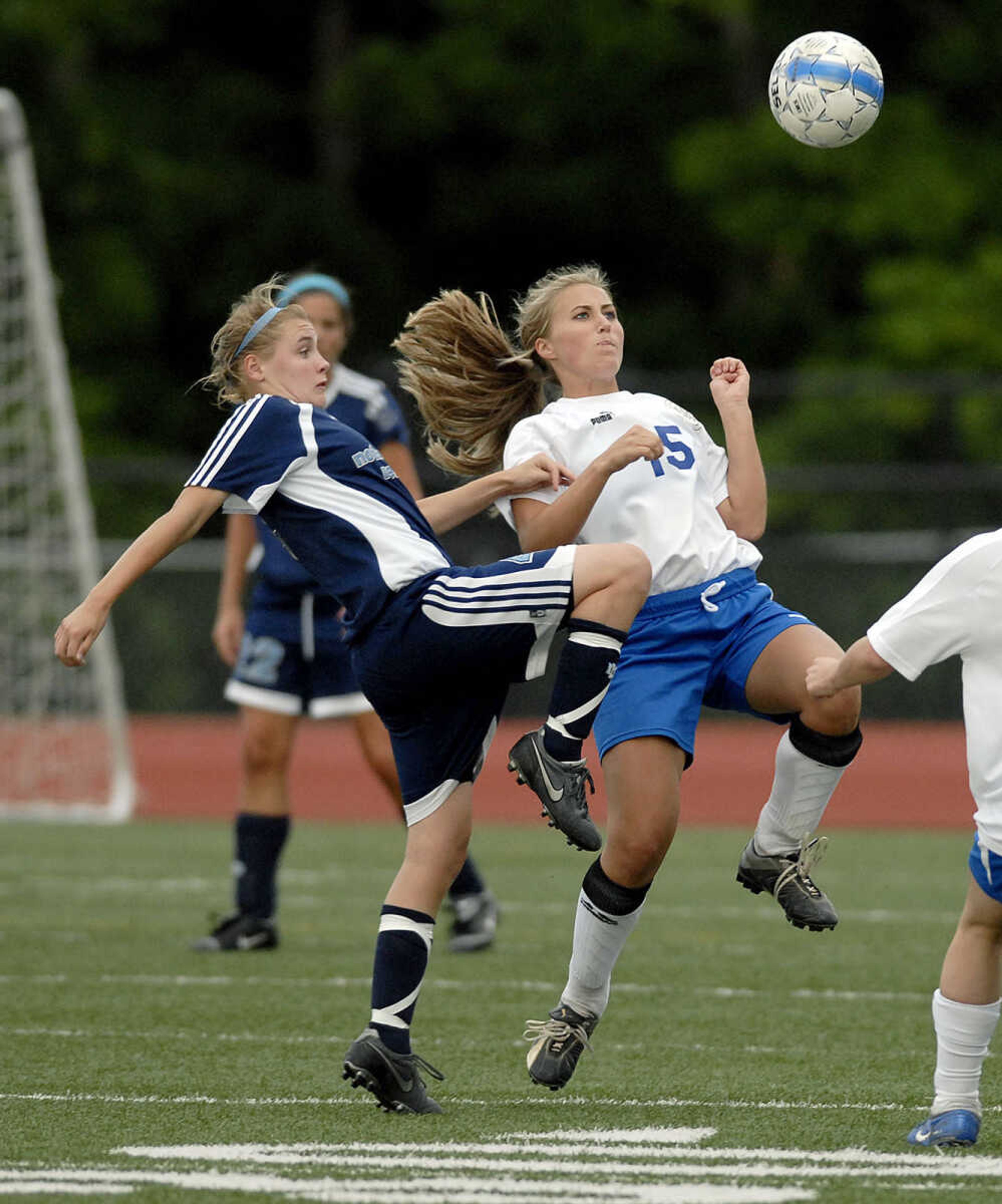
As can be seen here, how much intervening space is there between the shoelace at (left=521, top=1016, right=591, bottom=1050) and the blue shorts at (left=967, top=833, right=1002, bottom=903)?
117 cm

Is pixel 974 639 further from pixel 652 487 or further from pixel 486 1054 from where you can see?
pixel 486 1054

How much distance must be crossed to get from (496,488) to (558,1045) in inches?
50.3

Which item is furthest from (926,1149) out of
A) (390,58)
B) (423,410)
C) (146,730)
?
(390,58)

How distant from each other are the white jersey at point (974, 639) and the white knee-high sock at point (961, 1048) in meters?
0.34

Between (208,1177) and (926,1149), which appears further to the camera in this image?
(926,1149)

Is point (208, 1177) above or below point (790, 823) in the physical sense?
below

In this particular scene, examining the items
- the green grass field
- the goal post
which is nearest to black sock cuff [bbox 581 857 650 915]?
the green grass field

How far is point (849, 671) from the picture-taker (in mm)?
4453

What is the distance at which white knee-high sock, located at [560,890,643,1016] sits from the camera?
17.1 feet

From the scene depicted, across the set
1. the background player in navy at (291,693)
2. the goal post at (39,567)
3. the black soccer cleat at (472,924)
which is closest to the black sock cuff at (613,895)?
the background player in navy at (291,693)

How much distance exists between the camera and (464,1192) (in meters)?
3.82

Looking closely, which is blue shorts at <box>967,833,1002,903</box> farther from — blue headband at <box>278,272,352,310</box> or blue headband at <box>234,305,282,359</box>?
blue headband at <box>278,272,352,310</box>

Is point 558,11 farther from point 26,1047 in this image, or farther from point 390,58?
point 26,1047

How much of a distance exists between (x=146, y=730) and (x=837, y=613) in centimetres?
564
